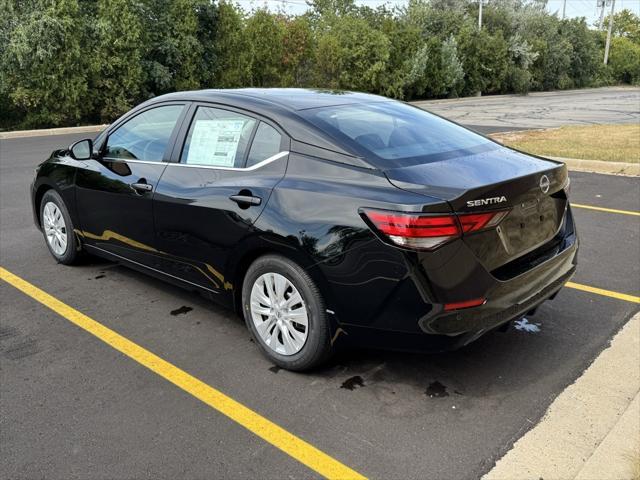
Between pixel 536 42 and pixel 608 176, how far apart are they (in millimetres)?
38263

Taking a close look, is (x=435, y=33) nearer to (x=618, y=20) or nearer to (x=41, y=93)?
(x=41, y=93)

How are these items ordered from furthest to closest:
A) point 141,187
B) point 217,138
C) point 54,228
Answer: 1. point 54,228
2. point 141,187
3. point 217,138

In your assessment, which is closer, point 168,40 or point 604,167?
point 604,167

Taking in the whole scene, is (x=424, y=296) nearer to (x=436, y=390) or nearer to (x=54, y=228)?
(x=436, y=390)

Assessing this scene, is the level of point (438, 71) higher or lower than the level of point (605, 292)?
higher

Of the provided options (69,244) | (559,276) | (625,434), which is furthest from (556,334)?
(69,244)

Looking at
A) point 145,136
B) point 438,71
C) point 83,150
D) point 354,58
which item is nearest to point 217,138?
point 145,136

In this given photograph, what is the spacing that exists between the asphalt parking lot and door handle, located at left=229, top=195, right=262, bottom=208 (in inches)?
38.1

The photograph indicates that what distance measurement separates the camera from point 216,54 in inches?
925

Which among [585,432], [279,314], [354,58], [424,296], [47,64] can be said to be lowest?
[585,432]

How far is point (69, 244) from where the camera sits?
516 centimetres

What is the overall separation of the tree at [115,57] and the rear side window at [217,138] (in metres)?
16.8

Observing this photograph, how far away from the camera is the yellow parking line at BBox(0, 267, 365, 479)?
2689 millimetres

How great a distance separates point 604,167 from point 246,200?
27.0 ft
